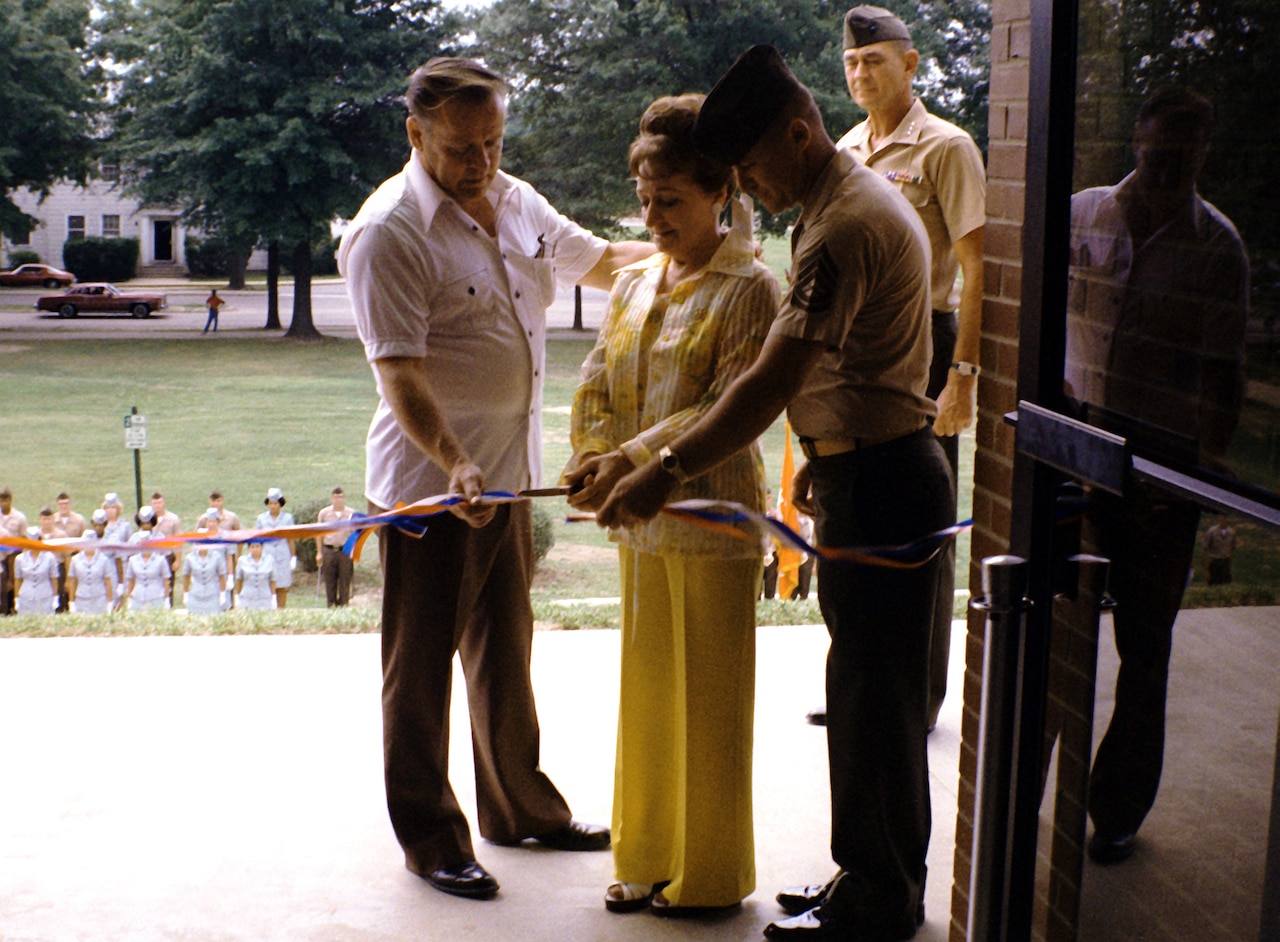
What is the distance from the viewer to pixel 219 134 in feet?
91.1

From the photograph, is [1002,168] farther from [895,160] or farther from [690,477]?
[895,160]

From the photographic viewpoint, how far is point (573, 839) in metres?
3.19

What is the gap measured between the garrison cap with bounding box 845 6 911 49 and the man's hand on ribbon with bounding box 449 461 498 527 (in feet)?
5.64

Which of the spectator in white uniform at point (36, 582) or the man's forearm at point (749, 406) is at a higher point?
the man's forearm at point (749, 406)

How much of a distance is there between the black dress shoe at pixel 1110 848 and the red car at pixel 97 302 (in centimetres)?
A: 3441

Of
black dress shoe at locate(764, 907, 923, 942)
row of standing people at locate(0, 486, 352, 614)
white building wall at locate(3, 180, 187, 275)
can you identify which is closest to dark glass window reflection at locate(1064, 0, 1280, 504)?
black dress shoe at locate(764, 907, 923, 942)

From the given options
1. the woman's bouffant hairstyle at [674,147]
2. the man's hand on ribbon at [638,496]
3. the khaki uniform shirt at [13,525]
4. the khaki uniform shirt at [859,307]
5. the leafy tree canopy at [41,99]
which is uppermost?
the leafy tree canopy at [41,99]

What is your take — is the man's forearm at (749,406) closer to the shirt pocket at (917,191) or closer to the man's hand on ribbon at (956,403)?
the man's hand on ribbon at (956,403)

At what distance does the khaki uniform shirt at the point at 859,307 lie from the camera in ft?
7.27

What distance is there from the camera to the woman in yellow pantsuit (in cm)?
251

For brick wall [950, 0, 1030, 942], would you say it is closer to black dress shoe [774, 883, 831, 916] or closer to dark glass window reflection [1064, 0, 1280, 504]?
black dress shoe [774, 883, 831, 916]

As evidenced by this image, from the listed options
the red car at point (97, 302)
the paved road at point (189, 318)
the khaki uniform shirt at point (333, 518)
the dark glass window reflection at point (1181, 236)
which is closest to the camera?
the dark glass window reflection at point (1181, 236)

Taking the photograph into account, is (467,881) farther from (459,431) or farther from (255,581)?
(255,581)

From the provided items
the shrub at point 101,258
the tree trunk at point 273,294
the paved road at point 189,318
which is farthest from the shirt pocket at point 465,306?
the shrub at point 101,258
